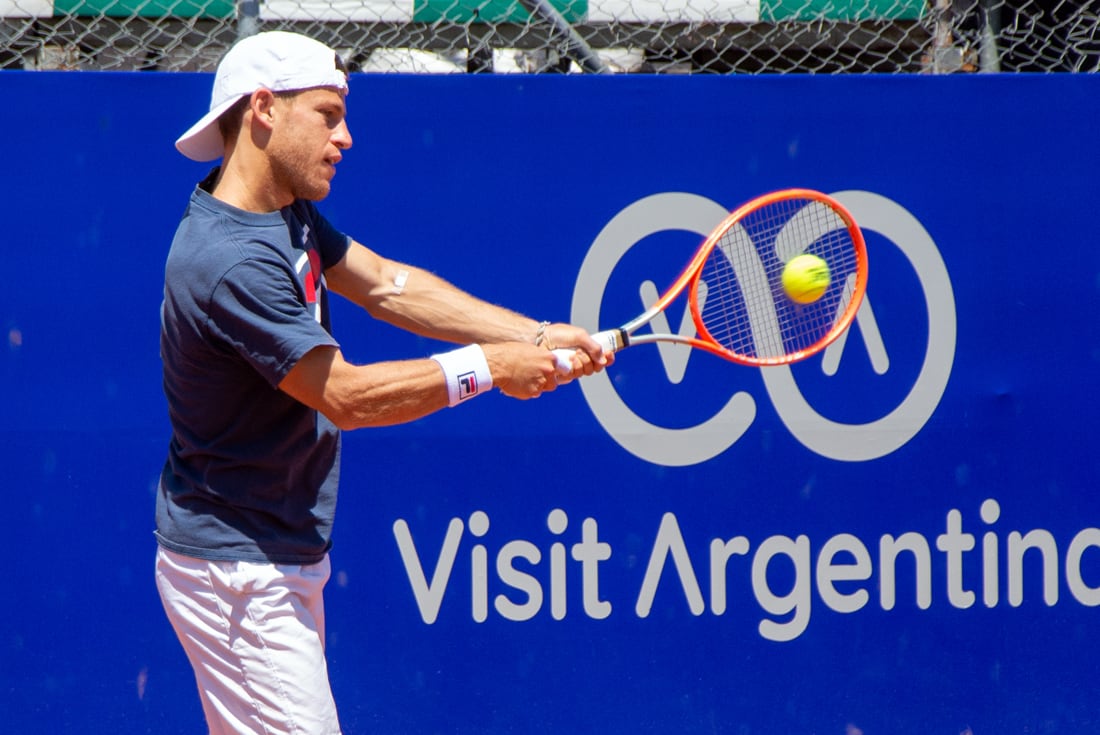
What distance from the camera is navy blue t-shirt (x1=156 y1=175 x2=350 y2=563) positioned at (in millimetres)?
2354

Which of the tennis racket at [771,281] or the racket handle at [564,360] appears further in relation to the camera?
the tennis racket at [771,281]

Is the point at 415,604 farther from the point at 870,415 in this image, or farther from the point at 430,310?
the point at 870,415

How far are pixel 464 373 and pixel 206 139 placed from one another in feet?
2.33

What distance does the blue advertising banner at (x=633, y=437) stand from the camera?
11.1 feet

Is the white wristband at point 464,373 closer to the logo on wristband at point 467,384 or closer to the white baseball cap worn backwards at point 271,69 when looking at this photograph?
the logo on wristband at point 467,384

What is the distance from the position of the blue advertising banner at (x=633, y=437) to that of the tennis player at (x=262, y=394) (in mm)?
852

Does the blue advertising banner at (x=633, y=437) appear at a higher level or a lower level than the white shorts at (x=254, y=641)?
higher

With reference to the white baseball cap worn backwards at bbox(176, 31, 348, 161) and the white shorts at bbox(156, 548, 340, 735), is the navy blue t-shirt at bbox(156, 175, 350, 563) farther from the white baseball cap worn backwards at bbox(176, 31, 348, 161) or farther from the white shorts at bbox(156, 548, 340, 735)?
the white baseball cap worn backwards at bbox(176, 31, 348, 161)

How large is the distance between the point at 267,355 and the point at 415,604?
132 centimetres

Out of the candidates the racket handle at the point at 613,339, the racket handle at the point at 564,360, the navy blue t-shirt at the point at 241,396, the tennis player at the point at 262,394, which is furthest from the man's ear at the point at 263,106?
the racket handle at the point at 613,339

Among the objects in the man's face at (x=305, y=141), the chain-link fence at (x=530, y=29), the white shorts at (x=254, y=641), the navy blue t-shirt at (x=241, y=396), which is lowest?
the white shorts at (x=254, y=641)

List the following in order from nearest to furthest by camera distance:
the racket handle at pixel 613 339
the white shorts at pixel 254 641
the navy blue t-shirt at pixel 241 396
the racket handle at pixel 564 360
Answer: the navy blue t-shirt at pixel 241 396
the white shorts at pixel 254 641
the racket handle at pixel 564 360
the racket handle at pixel 613 339

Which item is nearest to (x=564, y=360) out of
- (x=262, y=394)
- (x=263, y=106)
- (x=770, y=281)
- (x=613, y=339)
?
(x=613, y=339)

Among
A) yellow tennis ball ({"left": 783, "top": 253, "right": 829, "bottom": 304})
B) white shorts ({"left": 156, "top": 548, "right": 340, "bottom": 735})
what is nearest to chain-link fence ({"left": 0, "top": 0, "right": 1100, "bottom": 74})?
yellow tennis ball ({"left": 783, "top": 253, "right": 829, "bottom": 304})
